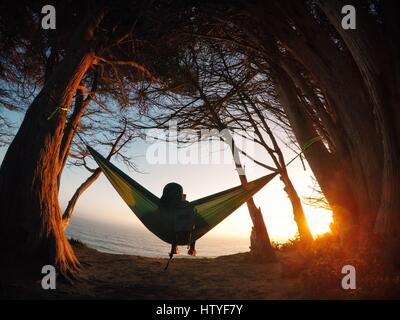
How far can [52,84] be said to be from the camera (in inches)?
137

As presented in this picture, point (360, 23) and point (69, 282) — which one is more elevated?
point (360, 23)

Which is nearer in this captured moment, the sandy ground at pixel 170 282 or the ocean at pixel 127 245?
the sandy ground at pixel 170 282

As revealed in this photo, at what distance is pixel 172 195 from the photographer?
343 cm

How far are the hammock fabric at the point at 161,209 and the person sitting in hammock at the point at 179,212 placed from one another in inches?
2.3

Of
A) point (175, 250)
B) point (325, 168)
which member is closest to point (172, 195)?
point (175, 250)

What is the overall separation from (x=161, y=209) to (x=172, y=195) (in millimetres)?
214

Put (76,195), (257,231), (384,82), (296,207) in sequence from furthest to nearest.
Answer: (76,195)
(257,231)
(296,207)
(384,82)

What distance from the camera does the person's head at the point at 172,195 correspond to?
340 cm

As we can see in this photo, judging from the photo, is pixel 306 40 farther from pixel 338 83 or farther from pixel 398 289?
pixel 398 289

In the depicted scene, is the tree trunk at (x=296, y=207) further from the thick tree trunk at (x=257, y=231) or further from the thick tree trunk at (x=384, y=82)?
the thick tree trunk at (x=384, y=82)

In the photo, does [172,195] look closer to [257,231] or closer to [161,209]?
[161,209]

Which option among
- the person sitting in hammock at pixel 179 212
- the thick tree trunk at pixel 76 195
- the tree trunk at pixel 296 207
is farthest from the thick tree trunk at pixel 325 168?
the thick tree trunk at pixel 76 195
